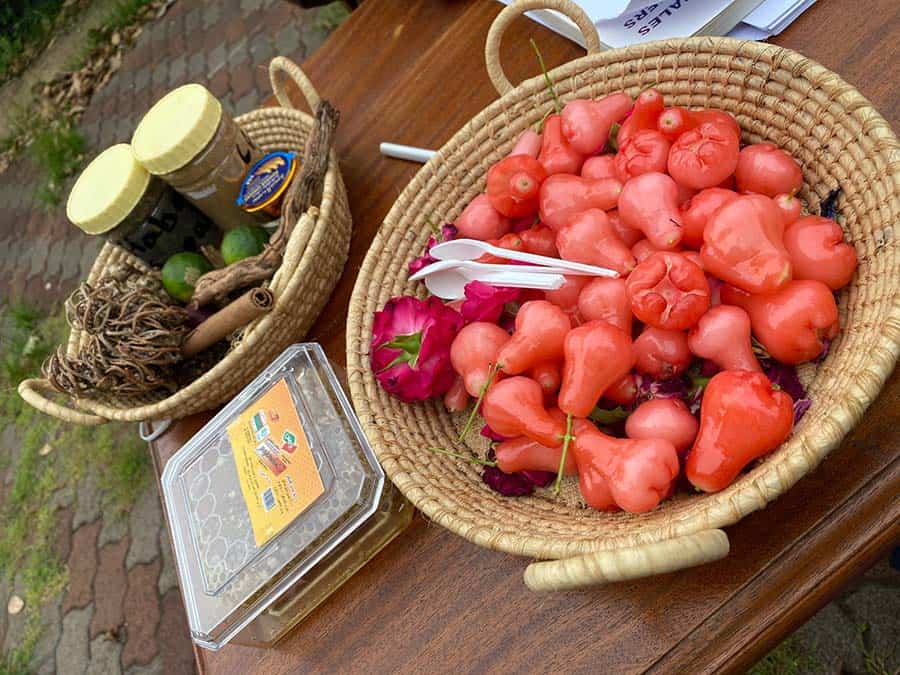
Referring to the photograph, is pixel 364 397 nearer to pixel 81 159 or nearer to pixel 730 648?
pixel 730 648

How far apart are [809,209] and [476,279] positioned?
1.08 feet

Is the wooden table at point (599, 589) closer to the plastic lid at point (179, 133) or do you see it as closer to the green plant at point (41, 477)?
the plastic lid at point (179, 133)

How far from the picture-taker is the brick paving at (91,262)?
172cm

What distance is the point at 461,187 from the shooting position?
2.88ft

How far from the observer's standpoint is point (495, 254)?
2.43ft

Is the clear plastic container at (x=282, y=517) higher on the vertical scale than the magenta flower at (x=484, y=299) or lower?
lower

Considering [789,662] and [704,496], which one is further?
[789,662]

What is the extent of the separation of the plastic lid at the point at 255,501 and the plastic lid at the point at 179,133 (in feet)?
0.92

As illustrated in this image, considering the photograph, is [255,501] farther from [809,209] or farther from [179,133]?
[809,209]

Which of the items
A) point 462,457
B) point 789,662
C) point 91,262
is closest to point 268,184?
point 462,457

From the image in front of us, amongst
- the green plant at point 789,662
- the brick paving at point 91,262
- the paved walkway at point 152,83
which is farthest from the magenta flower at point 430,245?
the paved walkway at point 152,83

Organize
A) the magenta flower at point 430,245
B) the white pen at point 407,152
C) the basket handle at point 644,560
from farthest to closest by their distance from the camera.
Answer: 1. the white pen at point 407,152
2. the magenta flower at point 430,245
3. the basket handle at point 644,560

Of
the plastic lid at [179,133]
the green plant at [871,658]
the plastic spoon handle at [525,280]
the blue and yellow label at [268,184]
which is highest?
the plastic lid at [179,133]

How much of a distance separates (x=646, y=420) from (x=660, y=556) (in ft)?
0.58
